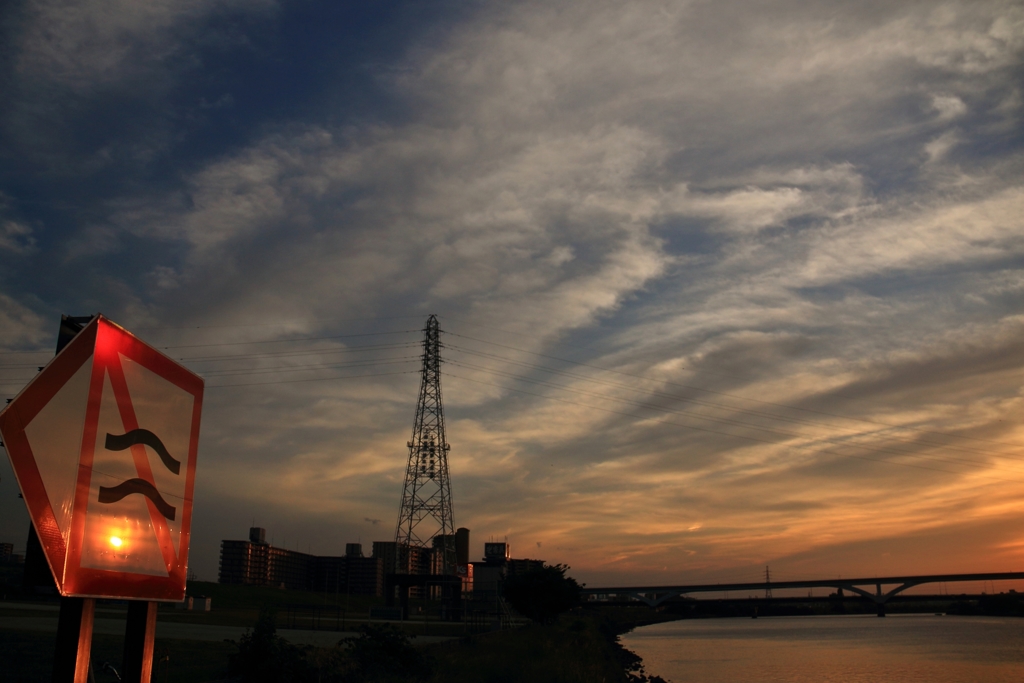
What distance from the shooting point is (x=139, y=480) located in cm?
1144

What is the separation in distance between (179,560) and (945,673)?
2752 inches

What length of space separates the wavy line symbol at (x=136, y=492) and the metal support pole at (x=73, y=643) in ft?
4.69

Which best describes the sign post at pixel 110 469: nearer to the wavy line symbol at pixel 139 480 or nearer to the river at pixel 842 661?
the wavy line symbol at pixel 139 480

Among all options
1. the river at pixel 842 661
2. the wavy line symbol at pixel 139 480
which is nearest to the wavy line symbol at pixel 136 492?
the wavy line symbol at pixel 139 480

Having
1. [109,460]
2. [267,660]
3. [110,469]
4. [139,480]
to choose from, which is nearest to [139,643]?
[139,480]

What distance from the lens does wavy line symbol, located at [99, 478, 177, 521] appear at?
10.6 metres

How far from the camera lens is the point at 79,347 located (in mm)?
10211

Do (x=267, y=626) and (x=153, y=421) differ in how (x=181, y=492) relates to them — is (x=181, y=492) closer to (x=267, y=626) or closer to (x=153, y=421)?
(x=153, y=421)

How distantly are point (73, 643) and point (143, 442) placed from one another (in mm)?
3009

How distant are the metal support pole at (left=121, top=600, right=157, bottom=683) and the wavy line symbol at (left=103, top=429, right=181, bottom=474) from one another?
223 cm

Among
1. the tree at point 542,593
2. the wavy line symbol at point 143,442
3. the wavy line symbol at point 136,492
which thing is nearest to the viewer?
the wavy line symbol at point 136,492

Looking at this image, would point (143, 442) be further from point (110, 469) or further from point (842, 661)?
point (842, 661)

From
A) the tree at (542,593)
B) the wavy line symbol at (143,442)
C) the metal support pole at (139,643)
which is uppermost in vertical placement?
the wavy line symbol at (143,442)

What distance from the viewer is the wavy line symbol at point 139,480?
10727mm
